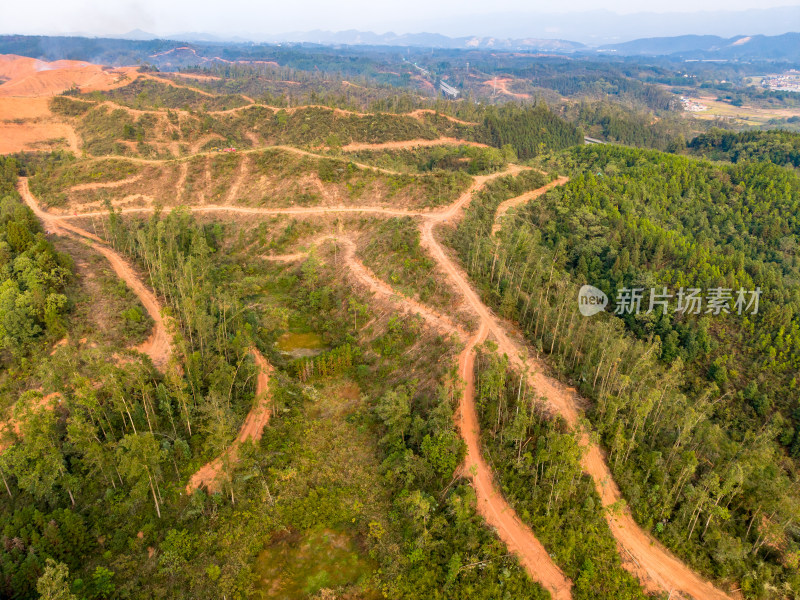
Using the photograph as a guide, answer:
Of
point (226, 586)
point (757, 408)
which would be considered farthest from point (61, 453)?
point (757, 408)

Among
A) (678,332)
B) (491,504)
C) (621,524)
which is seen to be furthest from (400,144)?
(621,524)

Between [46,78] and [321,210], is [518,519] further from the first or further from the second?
[46,78]

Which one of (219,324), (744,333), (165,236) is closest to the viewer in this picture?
(219,324)

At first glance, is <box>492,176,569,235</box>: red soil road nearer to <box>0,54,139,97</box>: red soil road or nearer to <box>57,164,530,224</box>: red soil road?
<box>57,164,530,224</box>: red soil road

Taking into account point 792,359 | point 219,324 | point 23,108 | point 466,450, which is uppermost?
point 23,108

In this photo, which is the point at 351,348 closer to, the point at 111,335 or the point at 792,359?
the point at 111,335
